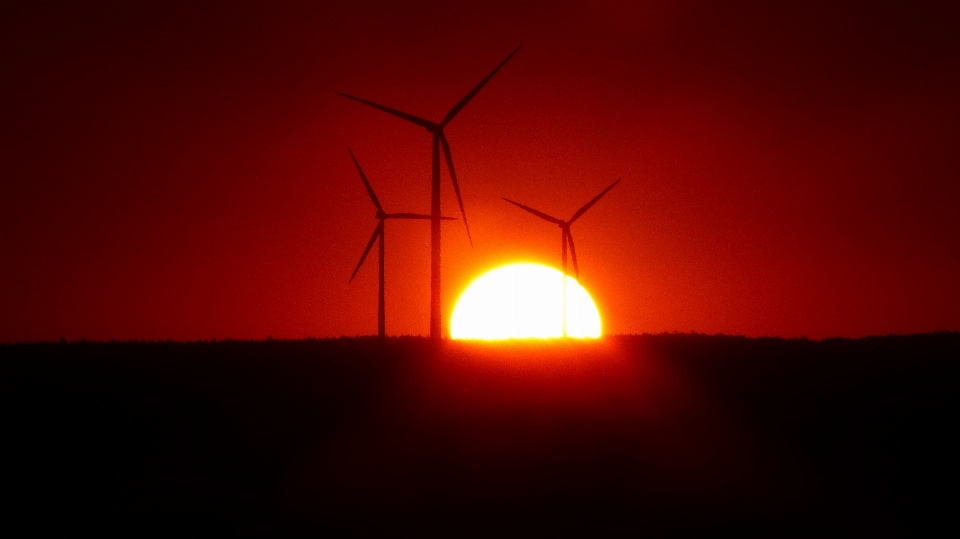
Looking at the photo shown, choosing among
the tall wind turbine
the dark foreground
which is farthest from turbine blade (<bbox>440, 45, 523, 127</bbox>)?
the dark foreground

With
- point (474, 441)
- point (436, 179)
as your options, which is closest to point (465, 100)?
point (436, 179)

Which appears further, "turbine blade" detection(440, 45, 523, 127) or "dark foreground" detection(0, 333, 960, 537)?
"turbine blade" detection(440, 45, 523, 127)

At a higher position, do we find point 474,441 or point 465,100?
point 465,100

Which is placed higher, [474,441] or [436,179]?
[436,179]

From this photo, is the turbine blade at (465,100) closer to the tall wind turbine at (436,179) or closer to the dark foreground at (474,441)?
the tall wind turbine at (436,179)

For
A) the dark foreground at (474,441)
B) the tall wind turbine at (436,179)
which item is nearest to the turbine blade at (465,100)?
the tall wind turbine at (436,179)

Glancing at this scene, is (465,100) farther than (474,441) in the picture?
Yes

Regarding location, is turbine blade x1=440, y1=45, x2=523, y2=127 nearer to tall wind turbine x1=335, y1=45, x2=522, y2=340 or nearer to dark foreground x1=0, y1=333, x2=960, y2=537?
tall wind turbine x1=335, y1=45, x2=522, y2=340

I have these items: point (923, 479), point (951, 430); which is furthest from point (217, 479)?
point (951, 430)

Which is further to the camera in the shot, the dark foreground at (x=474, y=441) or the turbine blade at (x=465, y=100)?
the turbine blade at (x=465, y=100)

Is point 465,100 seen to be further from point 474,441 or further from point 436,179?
point 474,441
